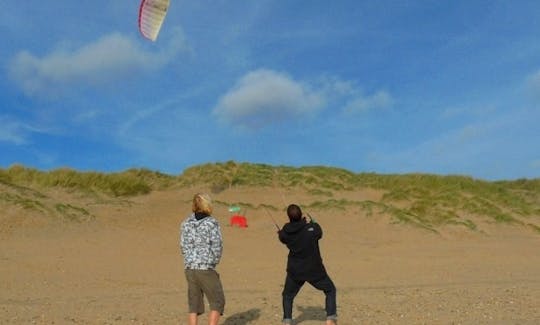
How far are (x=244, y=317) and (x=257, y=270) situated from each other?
192 inches

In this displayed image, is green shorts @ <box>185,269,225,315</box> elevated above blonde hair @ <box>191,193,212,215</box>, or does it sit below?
below

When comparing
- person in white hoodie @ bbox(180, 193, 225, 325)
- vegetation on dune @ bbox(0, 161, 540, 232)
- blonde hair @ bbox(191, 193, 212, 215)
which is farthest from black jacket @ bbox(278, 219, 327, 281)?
vegetation on dune @ bbox(0, 161, 540, 232)

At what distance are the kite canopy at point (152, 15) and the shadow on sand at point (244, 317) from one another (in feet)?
18.0

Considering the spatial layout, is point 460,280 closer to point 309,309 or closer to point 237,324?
point 309,309

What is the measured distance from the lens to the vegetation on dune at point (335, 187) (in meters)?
19.8

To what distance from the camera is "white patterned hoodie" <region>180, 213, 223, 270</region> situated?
716 cm

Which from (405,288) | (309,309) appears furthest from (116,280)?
(405,288)

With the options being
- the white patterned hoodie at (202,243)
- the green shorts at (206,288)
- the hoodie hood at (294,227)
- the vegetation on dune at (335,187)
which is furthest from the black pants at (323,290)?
the vegetation on dune at (335,187)

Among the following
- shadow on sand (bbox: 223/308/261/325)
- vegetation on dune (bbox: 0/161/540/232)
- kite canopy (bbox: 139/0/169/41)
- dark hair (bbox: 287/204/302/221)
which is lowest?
shadow on sand (bbox: 223/308/261/325)

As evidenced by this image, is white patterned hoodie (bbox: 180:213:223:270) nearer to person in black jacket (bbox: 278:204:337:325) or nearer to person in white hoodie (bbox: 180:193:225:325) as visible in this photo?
person in white hoodie (bbox: 180:193:225:325)

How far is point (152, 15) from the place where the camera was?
11734 millimetres

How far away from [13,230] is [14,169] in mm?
5254

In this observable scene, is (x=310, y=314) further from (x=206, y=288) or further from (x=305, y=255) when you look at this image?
(x=206, y=288)

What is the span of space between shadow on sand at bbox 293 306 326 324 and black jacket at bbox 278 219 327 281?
3.94ft
